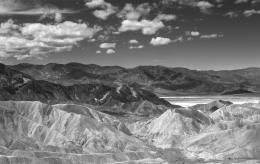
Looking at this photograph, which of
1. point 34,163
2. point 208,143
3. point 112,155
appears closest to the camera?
point 34,163

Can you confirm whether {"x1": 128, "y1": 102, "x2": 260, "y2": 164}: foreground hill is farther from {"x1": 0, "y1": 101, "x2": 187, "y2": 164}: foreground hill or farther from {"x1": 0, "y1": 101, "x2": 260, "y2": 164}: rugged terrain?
{"x1": 0, "y1": 101, "x2": 187, "y2": 164}: foreground hill

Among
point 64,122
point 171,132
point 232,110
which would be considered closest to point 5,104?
point 64,122

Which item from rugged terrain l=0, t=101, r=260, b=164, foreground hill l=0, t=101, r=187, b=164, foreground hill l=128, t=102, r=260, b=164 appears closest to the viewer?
foreground hill l=0, t=101, r=187, b=164

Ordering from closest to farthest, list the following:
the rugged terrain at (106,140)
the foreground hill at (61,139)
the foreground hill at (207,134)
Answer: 1. the foreground hill at (61,139)
2. the rugged terrain at (106,140)
3. the foreground hill at (207,134)

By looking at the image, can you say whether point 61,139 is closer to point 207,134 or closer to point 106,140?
point 106,140

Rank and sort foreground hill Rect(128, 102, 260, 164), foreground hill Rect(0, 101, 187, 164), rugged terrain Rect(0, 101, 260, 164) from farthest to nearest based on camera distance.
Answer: foreground hill Rect(128, 102, 260, 164) < rugged terrain Rect(0, 101, 260, 164) < foreground hill Rect(0, 101, 187, 164)

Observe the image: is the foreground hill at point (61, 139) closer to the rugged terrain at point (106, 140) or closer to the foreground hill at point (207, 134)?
the rugged terrain at point (106, 140)

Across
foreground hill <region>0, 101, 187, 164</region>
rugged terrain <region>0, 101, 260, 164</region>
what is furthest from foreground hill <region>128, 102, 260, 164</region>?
foreground hill <region>0, 101, 187, 164</region>

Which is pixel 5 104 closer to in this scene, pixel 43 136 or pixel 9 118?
pixel 9 118

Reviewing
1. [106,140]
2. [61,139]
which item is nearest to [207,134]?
[106,140]

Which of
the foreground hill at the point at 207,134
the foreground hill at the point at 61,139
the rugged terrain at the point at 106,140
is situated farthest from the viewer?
the foreground hill at the point at 207,134

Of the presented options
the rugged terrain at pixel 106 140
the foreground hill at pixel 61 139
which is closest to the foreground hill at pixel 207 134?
the rugged terrain at pixel 106 140
